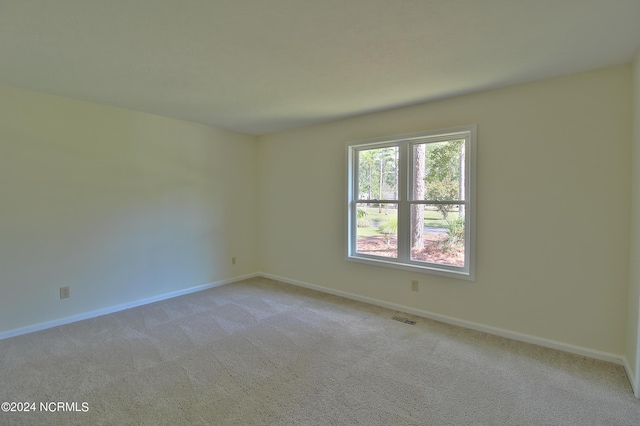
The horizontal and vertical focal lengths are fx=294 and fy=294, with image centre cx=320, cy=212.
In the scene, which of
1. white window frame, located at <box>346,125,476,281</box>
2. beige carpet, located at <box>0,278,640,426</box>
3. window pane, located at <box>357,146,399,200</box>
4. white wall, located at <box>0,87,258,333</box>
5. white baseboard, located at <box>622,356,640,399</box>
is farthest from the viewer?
window pane, located at <box>357,146,399,200</box>

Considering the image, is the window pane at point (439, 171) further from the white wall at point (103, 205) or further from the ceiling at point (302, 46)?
the white wall at point (103, 205)

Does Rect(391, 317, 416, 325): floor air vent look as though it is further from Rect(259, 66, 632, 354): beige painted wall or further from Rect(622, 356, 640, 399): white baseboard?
Rect(622, 356, 640, 399): white baseboard

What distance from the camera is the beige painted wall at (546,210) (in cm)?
230

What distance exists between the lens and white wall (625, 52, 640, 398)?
199 centimetres

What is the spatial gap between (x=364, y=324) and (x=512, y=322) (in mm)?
1371

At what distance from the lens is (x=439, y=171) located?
10.5 ft

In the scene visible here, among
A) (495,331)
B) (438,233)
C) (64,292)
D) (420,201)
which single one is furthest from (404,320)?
(64,292)

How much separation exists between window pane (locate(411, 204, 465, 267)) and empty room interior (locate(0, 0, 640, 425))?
0.02 metres

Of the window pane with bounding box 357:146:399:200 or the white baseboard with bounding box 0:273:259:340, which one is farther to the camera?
the window pane with bounding box 357:146:399:200

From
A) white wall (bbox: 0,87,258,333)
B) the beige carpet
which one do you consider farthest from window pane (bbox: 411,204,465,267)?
white wall (bbox: 0,87,258,333)

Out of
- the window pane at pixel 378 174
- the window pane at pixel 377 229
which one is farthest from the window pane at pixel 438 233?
the window pane at pixel 378 174

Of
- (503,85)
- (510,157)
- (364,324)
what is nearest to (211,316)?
(364,324)

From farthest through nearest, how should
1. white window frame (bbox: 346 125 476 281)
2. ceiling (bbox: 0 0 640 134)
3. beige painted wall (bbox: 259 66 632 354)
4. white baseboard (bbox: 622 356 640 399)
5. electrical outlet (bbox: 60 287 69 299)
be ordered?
electrical outlet (bbox: 60 287 69 299)
white window frame (bbox: 346 125 476 281)
beige painted wall (bbox: 259 66 632 354)
white baseboard (bbox: 622 356 640 399)
ceiling (bbox: 0 0 640 134)

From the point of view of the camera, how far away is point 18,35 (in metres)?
1.86
